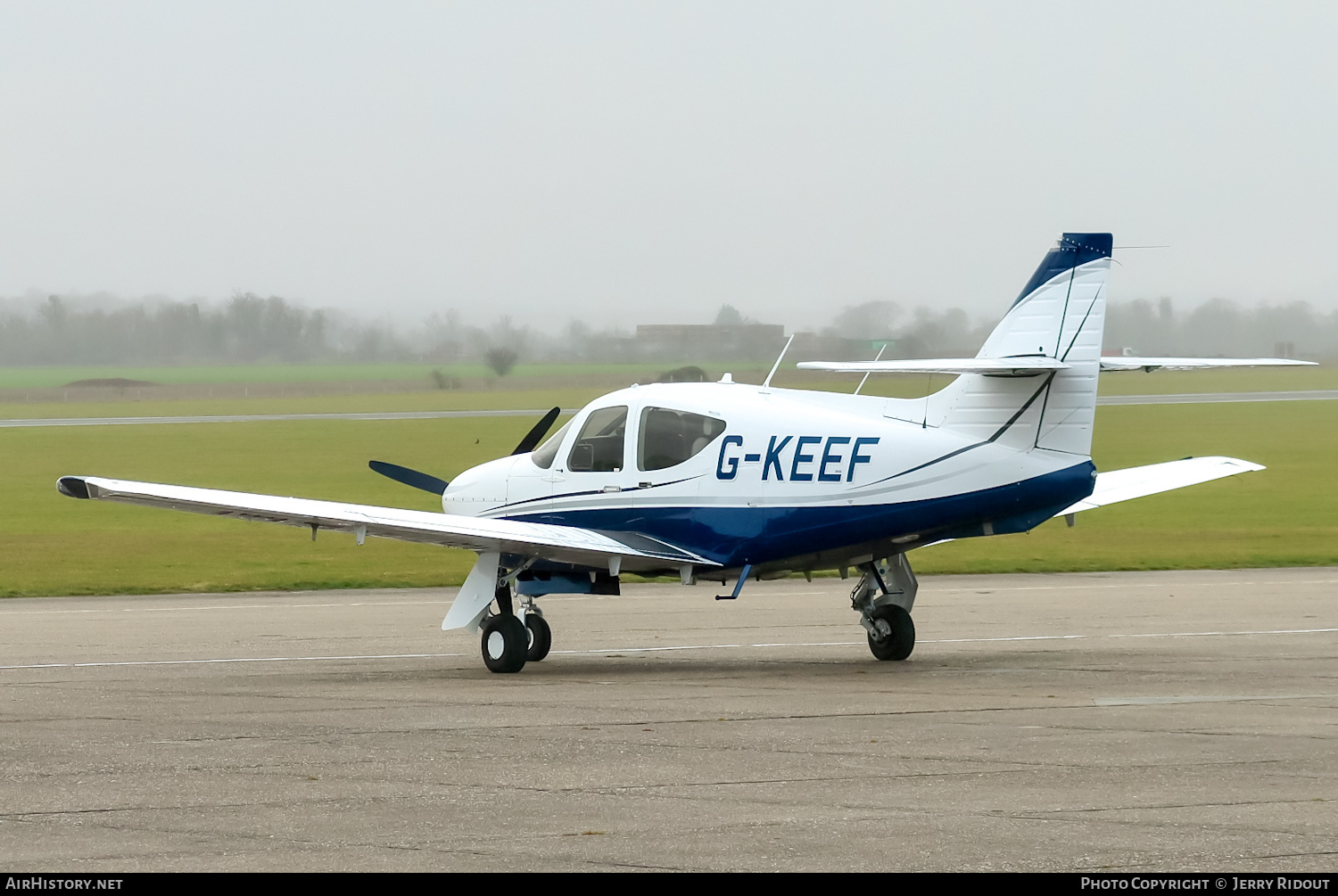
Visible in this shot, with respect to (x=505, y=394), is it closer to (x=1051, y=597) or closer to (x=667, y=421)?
(x=1051, y=597)

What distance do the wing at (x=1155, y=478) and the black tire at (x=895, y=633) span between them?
90.9 inches

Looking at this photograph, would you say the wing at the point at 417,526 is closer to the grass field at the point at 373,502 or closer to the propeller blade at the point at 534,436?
the propeller blade at the point at 534,436

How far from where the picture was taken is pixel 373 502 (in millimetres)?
42062

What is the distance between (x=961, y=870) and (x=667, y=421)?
8224 mm

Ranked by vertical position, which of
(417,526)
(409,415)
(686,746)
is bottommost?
(409,415)

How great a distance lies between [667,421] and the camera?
1493 cm

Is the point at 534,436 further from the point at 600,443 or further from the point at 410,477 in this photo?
the point at 600,443

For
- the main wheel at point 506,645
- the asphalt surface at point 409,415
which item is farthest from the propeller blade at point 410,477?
the asphalt surface at point 409,415

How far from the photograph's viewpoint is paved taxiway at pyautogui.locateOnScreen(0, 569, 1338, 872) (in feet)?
25.1

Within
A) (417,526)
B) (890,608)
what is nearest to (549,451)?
(417,526)

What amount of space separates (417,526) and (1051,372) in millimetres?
5527

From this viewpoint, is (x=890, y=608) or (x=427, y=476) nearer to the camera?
(x=890, y=608)

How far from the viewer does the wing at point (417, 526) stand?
13469 millimetres

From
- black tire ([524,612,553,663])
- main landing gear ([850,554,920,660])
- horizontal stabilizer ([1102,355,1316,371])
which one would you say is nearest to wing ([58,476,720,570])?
black tire ([524,612,553,663])
